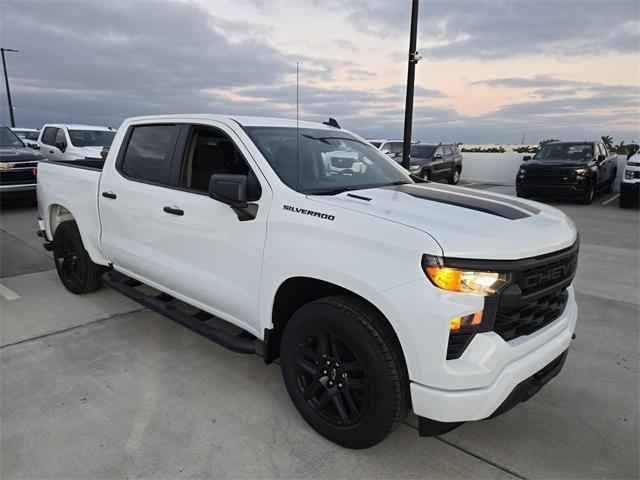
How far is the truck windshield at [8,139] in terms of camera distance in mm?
10761

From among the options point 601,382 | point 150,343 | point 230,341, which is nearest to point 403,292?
point 230,341

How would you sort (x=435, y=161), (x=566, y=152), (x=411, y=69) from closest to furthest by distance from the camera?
(x=411, y=69)
(x=566, y=152)
(x=435, y=161)

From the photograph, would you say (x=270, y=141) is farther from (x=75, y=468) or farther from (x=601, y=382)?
(x=601, y=382)

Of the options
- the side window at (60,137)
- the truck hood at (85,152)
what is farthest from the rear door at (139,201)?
the side window at (60,137)

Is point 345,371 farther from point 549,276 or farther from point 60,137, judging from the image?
point 60,137

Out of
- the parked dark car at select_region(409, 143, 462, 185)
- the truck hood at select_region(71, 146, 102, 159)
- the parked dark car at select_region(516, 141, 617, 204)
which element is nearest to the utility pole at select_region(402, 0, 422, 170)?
the parked dark car at select_region(516, 141, 617, 204)

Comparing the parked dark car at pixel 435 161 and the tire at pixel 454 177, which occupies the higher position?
the parked dark car at pixel 435 161

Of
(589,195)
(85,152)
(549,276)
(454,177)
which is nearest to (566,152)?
(589,195)

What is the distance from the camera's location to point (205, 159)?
11.7 ft

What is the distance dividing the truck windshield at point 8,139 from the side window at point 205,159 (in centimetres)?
966

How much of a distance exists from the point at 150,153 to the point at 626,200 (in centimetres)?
1272

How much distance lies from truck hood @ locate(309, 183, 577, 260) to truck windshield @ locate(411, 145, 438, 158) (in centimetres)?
1471

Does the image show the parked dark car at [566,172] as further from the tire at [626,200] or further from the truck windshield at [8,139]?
the truck windshield at [8,139]

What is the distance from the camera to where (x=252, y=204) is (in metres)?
2.84
